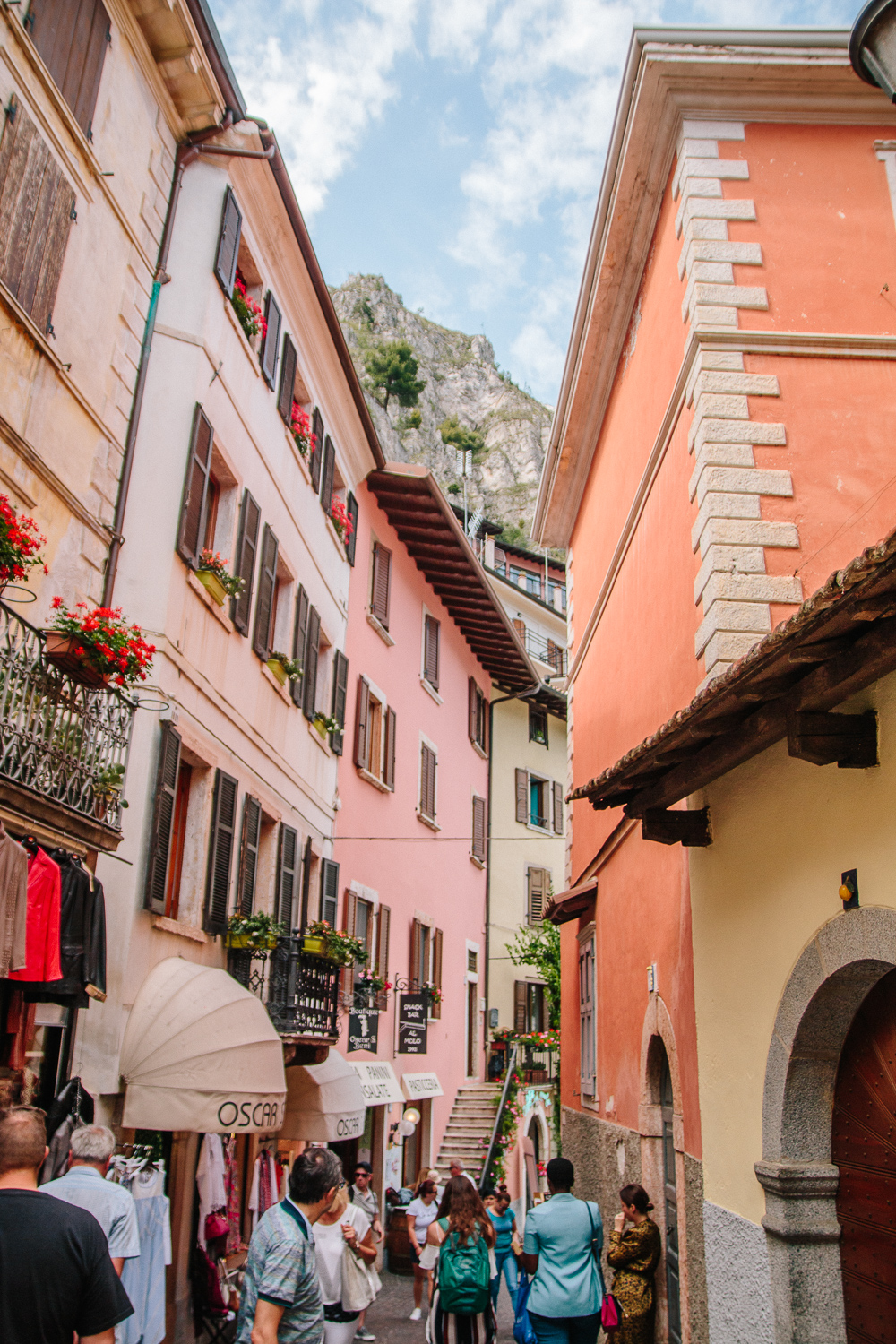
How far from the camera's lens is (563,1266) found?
6.13 meters

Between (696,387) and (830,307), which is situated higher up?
(830,307)

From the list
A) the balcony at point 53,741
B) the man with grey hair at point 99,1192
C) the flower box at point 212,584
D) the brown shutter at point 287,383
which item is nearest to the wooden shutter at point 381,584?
the brown shutter at point 287,383

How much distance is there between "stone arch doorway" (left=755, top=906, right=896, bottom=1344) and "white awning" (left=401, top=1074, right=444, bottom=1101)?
14.5m

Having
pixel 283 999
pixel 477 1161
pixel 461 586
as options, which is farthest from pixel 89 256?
pixel 477 1161

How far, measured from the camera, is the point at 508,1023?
88.2 ft

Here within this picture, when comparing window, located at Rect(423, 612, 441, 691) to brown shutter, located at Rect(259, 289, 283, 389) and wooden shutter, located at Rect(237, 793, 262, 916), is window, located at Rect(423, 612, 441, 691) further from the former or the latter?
wooden shutter, located at Rect(237, 793, 262, 916)

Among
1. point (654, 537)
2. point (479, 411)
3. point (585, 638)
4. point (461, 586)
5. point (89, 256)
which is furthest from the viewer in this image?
point (479, 411)

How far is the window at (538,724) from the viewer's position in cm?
3025

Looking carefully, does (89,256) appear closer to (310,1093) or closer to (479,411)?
(310,1093)

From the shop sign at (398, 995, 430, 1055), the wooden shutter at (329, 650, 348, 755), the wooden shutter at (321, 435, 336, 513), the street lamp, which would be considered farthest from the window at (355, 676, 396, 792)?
the street lamp

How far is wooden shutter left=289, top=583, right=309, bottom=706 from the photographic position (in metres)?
14.2

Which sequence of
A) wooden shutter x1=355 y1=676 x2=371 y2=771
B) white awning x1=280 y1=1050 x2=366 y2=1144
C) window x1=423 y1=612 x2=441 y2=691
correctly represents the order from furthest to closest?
window x1=423 y1=612 x2=441 y2=691 < wooden shutter x1=355 y1=676 x2=371 y2=771 < white awning x1=280 y1=1050 x2=366 y2=1144

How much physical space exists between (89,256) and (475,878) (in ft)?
62.9

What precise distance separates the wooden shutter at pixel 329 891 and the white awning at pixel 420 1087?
16.7 feet
